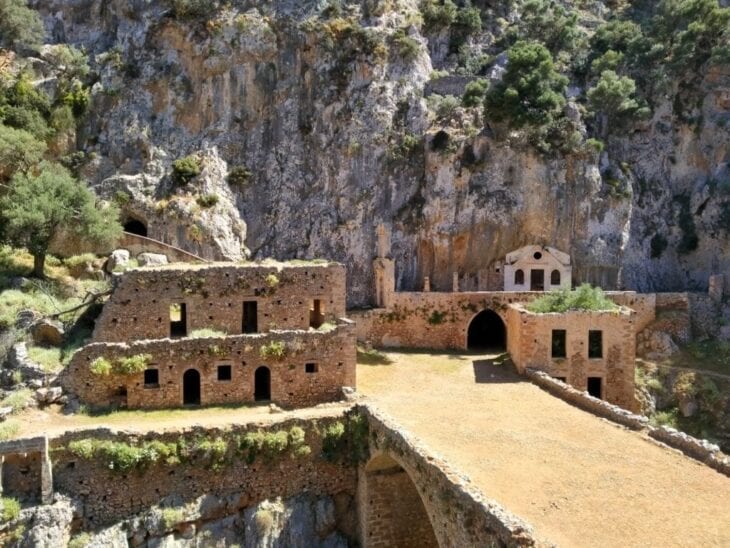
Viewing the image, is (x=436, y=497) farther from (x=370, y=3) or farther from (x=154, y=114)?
(x=370, y=3)

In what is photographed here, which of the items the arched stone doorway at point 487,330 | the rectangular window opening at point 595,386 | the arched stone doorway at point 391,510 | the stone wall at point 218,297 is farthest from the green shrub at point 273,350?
the arched stone doorway at point 487,330

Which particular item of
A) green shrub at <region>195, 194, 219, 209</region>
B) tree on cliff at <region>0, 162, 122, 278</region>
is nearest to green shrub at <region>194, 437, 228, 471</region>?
tree on cliff at <region>0, 162, 122, 278</region>

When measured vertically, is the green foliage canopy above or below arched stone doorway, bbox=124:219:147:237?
above

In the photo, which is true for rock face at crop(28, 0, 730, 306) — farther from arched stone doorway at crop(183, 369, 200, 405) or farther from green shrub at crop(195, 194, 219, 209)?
arched stone doorway at crop(183, 369, 200, 405)

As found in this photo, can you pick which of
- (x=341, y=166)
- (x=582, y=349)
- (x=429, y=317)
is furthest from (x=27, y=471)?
(x=341, y=166)

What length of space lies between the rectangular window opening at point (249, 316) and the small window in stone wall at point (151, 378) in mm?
3722

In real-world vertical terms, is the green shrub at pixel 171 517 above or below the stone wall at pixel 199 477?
below

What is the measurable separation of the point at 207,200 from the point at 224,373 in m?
19.4

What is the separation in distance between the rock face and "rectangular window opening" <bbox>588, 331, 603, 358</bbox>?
1522cm

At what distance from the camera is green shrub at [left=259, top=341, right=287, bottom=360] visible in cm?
2048

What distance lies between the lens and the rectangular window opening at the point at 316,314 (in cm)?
2327

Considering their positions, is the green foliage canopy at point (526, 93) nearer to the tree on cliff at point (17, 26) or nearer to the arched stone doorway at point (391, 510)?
the arched stone doorway at point (391, 510)

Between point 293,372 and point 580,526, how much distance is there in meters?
11.4

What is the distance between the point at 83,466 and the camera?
53.7ft
